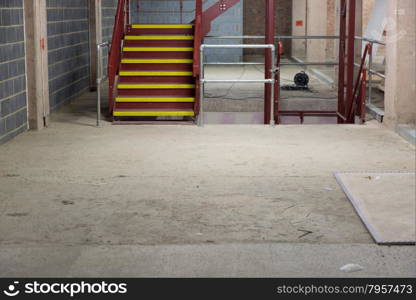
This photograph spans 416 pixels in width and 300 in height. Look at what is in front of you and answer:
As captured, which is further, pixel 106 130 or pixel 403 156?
pixel 106 130

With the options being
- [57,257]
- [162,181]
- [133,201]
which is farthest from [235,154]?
[57,257]

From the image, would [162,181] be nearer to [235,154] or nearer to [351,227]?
[235,154]

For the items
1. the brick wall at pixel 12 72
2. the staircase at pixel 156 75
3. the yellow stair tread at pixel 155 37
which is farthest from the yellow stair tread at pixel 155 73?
the brick wall at pixel 12 72

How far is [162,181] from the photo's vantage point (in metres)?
6.91

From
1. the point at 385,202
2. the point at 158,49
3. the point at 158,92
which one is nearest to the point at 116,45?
the point at 158,49

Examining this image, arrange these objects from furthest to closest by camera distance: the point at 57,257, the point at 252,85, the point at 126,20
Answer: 1. the point at 252,85
2. the point at 126,20
3. the point at 57,257

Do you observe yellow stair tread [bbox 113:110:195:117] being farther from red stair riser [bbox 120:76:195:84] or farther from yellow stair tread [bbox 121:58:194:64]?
yellow stair tread [bbox 121:58:194:64]

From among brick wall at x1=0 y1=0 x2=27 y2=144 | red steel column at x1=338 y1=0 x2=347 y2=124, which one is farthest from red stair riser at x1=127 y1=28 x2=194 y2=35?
brick wall at x1=0 y1=0 x2=27 y2=144

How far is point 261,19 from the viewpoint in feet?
82.0

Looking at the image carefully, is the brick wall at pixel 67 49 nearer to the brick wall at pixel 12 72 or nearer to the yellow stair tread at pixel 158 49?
the yellow stair tread at pixel 158 49

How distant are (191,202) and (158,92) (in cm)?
492

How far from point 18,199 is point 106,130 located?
3608 millimetres

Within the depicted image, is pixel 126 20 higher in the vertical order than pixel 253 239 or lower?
higher

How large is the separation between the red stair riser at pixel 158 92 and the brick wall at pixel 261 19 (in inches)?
561
